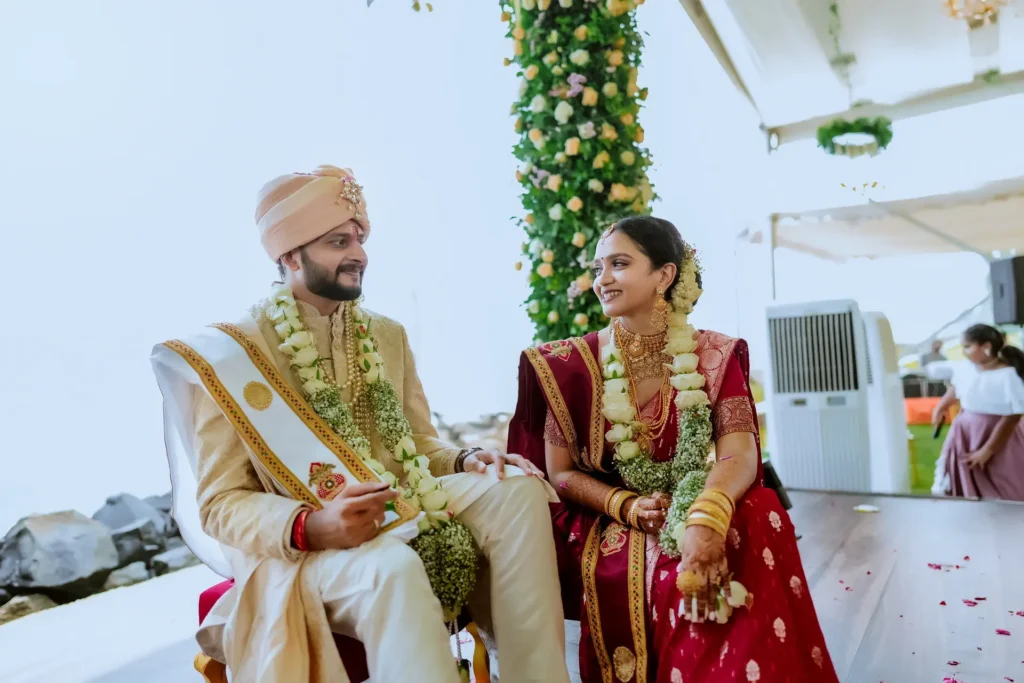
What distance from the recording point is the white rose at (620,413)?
6.22ft

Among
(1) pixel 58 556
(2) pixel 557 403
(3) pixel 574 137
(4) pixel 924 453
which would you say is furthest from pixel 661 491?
(4) pixel 924 453

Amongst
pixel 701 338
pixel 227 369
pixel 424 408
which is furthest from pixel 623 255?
pixel 227 369

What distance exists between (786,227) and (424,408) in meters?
4.77

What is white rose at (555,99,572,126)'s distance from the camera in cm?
316

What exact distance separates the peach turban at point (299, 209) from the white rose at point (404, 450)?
1.66 feet

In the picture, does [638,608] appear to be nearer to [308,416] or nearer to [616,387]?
[616,387]

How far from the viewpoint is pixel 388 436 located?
1.72 metres

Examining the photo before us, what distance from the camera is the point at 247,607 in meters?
1.40

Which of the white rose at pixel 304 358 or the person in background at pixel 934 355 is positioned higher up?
the white rose at pixel 304 358

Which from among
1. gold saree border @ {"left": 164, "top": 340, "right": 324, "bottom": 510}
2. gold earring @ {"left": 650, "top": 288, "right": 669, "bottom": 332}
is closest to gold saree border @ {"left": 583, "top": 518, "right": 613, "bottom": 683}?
gold earring @ {"left": 650, "top": 288, "right": 669, "bottom": 332}

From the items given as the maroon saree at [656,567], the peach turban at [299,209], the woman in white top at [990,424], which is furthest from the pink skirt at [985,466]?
the peach turban at [299,209]

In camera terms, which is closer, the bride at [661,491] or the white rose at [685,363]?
the bride at [661,491]

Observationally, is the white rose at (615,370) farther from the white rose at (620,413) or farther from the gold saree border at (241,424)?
the gold saree border at (241,424)

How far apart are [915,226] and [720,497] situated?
15.6 feet
